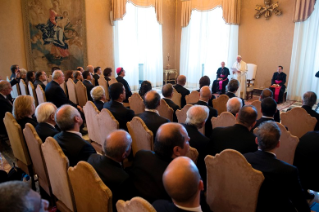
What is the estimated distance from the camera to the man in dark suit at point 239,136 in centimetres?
222

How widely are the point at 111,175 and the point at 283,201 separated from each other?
4.15 ft

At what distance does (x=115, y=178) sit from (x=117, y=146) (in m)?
0.22

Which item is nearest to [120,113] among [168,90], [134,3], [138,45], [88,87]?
[168,90]

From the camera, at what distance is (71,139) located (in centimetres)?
219

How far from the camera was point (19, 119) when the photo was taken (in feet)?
9.23

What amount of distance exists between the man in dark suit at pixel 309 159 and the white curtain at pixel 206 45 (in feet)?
26.1

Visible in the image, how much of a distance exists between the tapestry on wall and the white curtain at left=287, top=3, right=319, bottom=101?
25.3ft

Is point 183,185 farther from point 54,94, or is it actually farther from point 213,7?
point 213,7

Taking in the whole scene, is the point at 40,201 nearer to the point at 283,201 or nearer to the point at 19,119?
the point at 283,201

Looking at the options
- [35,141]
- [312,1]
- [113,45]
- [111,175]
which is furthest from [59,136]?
[312,1]

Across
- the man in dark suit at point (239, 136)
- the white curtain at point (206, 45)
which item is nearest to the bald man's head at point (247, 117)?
the man in dark suit at point (239, 136)

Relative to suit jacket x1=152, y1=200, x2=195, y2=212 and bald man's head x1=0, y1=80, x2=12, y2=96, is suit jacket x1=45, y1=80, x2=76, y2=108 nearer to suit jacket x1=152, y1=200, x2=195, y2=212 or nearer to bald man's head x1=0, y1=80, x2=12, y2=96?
bald man's head x1=0, y1=80, x2=12, y2=96

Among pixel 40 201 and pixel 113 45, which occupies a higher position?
pixel 113 45

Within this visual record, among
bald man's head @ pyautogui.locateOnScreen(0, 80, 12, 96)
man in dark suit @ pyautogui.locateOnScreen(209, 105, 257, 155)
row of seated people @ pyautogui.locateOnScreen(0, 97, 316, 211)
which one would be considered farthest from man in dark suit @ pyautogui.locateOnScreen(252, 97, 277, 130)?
bald man's head @ pyautogui.locateOnScreen(0, 80, 12, 96)
